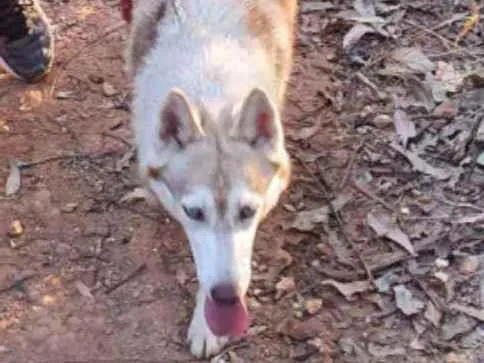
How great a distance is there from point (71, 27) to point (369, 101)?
4.76 ft

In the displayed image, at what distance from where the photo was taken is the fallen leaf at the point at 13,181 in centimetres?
434

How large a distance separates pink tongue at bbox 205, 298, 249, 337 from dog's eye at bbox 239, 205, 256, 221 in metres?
0.26

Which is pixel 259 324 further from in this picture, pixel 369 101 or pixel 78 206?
pixel 369 101

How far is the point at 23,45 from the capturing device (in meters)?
4.80

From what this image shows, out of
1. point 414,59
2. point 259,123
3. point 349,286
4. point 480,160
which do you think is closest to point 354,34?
point 414,59

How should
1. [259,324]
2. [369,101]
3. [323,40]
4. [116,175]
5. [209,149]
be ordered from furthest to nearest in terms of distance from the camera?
[323,40] → [369,101] → [116,175] → [259,324] → [209,149]

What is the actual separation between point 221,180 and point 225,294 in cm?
35

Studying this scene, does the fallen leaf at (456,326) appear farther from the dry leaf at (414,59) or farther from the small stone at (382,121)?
the dry leaf at (414,59)

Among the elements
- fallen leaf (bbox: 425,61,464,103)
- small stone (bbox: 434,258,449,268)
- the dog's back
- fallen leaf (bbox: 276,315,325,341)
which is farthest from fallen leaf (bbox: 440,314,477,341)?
fallen leaf (bbox: 425,61,464,103)

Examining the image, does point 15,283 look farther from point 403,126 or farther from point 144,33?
point 403,126

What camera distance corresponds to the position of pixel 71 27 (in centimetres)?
513

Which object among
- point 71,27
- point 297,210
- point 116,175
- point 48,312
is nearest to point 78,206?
point 116,175

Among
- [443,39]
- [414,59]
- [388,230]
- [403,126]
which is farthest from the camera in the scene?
[443,39]

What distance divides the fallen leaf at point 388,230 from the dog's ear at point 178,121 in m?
0.92
